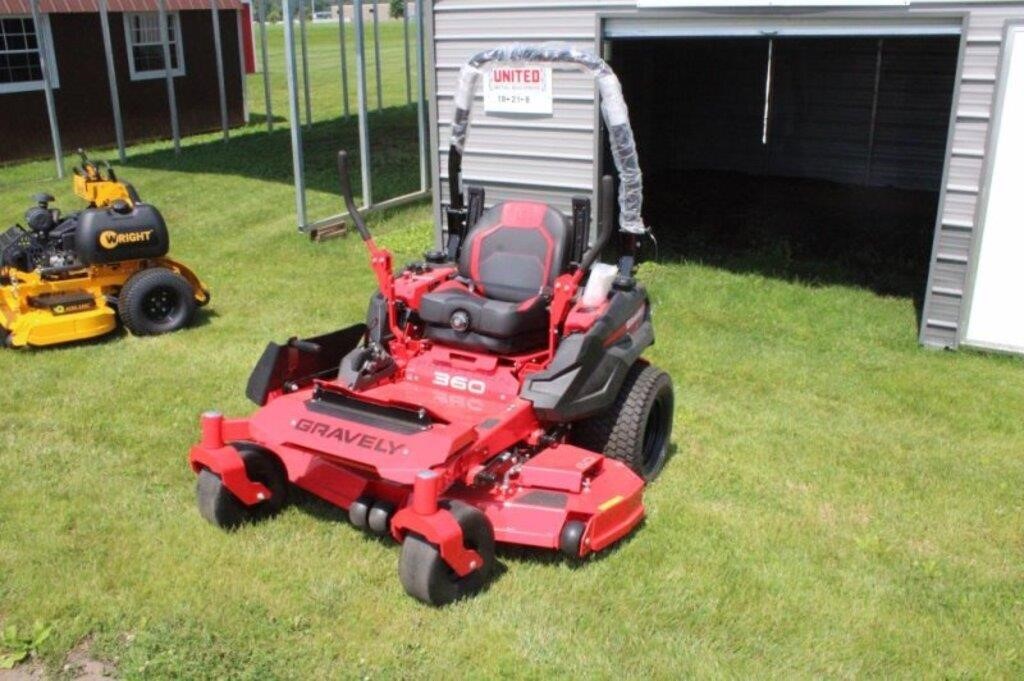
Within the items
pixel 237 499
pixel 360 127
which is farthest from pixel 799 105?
pixel 237 499

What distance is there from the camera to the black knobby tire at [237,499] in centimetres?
469

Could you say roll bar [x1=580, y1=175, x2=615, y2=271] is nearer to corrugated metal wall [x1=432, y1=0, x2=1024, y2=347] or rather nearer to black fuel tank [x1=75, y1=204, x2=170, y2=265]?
corrugated metal wall [x1=432, y1=0, x2=1024, y2=347]

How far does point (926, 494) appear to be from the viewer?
5293mm

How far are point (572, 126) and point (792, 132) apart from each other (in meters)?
7.55

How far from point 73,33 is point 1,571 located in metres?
14.2

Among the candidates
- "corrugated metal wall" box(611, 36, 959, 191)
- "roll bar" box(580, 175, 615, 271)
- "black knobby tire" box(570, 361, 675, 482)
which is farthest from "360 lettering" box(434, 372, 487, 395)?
"corrugated metal wall" box(611, 36, 959, 191)

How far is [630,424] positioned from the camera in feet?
16.8

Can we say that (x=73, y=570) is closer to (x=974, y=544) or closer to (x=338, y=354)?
(x=338, y=354)

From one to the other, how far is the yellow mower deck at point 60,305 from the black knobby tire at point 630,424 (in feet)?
13.7

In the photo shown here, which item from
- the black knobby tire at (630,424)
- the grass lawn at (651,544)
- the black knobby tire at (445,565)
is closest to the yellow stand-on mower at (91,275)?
the grass lawn at (651,544)

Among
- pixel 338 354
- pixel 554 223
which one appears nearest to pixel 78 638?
pixel 338 354

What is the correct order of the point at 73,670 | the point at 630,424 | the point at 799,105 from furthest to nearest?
the point at 799,105, the point at 630,424, the point at 73,670

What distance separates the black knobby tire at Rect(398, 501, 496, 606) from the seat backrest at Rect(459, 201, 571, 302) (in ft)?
5.32

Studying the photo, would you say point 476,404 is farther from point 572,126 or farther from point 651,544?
point 572,126
